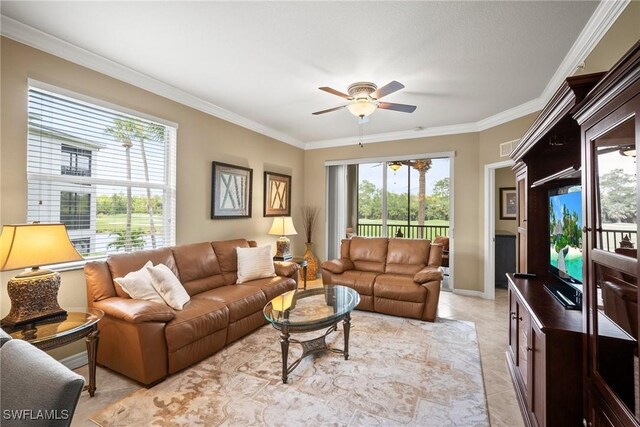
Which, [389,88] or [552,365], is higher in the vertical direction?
[389,88]

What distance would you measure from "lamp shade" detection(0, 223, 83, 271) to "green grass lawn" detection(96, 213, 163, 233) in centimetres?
87

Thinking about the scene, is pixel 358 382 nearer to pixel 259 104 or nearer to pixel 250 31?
pixel 250 31

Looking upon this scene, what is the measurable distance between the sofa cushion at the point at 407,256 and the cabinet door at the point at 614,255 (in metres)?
2.91

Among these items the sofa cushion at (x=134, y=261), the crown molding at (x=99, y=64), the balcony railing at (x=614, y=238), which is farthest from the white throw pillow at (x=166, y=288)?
the balcony railing at (x=614, y=238)

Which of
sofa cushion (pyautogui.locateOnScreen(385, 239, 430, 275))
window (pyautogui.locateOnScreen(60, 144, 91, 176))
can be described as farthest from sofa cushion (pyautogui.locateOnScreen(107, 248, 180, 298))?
sofa cushion (pyautogui.locateOnScreen(385, 239, 430, 275))

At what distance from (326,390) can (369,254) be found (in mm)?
2528

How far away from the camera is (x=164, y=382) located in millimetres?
2273

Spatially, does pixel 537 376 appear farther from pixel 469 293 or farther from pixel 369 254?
pixel 469 293

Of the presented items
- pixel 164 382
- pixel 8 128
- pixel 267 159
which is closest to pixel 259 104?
pixel 267 159

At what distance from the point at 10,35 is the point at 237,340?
10.4 ft

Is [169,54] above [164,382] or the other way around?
above

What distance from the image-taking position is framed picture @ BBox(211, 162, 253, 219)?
13.2 feet

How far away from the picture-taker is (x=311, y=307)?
9.16 ft

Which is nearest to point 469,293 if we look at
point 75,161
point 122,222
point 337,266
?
point 337,266
